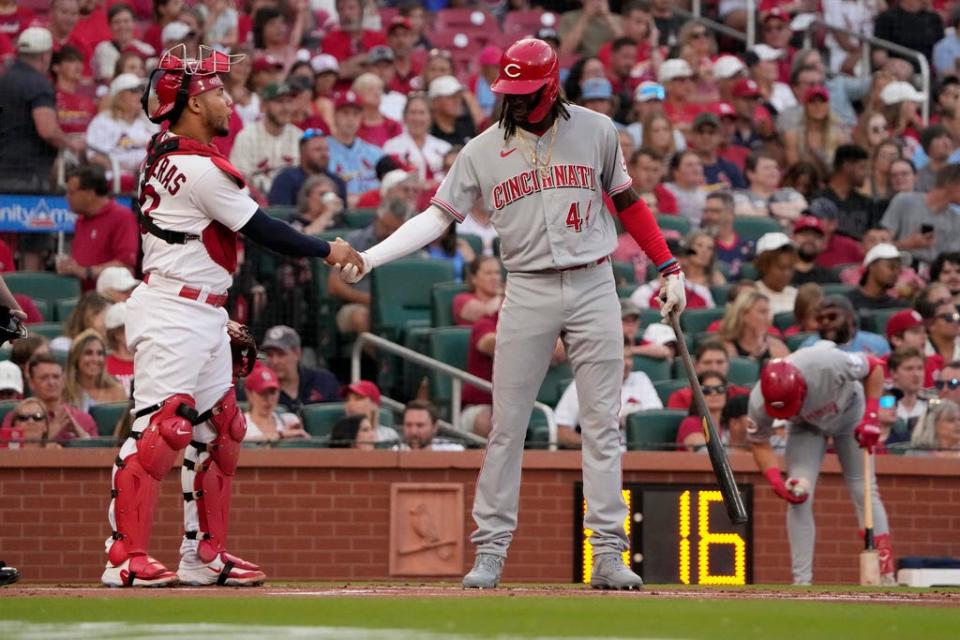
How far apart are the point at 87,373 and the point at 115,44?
5.24 m

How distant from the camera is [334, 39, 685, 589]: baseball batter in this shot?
7418mm

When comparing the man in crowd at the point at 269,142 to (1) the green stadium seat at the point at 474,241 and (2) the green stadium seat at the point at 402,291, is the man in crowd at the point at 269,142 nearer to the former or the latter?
(1) the green stadium seat at the point at 474,241

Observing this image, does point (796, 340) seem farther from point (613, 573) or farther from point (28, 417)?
point (613, 573)

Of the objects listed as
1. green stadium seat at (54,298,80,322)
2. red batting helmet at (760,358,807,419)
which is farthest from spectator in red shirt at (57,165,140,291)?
red batting helmet at (760,358,807,419)

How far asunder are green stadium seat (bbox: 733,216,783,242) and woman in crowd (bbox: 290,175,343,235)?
3.26 meters

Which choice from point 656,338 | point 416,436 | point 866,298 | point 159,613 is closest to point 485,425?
point 416,436

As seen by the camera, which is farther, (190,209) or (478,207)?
(478,207)

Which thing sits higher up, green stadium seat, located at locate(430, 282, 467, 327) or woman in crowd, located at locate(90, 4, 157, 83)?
woman in crowd, located at locate(90, 4, 157, 83)

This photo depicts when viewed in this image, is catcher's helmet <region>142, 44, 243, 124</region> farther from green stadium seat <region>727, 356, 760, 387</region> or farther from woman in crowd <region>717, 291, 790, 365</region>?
woman in crowd <region>717, 291, 790, 365</region>

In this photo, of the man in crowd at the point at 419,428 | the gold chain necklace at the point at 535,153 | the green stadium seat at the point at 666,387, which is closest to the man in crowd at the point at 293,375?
the man in crowd at the point at 419,428

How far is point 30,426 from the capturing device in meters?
10.6

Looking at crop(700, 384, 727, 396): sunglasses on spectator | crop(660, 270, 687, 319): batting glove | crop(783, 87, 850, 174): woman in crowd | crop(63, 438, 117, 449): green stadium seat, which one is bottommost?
crop(63, 438, 117, 449): green stadium seat

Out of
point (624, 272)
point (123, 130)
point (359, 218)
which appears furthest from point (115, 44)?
point (624, 272)

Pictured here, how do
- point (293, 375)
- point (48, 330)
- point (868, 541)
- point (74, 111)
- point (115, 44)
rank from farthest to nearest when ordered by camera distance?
point (115, 44) < point (74, 111) < point (48, 330) < point (293, 375) < point (868, 541)
